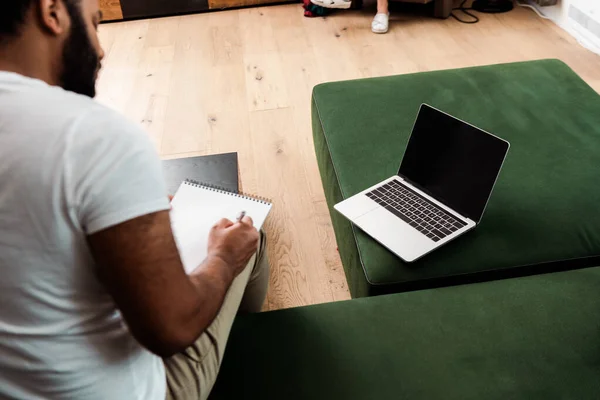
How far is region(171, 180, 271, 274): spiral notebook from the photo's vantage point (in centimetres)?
122

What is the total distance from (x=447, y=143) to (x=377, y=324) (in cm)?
53

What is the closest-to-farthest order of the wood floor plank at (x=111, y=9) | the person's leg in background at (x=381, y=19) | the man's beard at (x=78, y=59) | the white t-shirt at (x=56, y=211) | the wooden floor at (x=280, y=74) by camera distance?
the white t-shirt at (x=56, y=211) → the man's beard at (x=78, y=59) → the wooden floor at (x=280, y=74) → the person's leg in background at (x=381, y=19) → the wood floor plank at (x=111, y=9)

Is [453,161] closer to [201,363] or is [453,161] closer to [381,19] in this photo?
[201,363]

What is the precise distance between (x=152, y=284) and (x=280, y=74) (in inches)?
93.0

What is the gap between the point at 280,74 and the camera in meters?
2.92

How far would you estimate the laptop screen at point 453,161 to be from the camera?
133 centimetres

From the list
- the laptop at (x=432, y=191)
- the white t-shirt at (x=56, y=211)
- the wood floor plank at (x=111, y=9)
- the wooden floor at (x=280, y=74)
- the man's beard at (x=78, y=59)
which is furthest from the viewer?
the wood floor plank at (x=111, y=9)

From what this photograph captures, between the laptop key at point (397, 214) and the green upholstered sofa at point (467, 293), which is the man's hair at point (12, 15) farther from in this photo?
the laptop key at point (397, 214)

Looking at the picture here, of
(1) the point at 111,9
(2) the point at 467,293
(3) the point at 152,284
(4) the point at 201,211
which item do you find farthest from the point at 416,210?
(1) the point at 111,9

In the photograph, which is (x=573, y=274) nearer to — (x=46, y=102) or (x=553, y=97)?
(x=553, y=97)

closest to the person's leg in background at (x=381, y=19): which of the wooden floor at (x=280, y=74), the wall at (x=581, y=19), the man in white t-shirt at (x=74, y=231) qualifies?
the wooden floor at (x=280, y=74)

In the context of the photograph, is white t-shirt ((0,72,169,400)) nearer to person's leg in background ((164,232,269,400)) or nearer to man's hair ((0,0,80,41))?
man's hair ((0,0,80,41))

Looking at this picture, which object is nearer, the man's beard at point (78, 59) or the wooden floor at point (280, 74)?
the man's beard at point (78, 59)

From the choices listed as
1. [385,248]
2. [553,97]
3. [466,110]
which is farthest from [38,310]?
[553,97]
